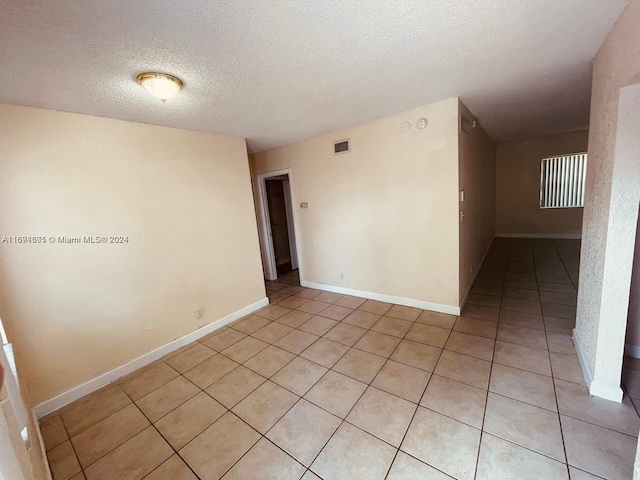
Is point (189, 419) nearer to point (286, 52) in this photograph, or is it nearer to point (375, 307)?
point (375, 307)

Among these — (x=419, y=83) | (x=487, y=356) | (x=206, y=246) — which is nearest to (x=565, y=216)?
(x=487, y=356)

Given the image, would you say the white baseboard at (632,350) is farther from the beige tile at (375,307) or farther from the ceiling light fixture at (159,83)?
the ceiling light fixture at (159,83)

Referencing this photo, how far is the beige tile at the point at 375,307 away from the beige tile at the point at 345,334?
457 mm

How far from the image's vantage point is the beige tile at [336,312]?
3252 millimetres

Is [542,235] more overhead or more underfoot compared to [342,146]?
more underfoot

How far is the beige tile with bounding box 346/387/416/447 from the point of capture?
1.63 meters

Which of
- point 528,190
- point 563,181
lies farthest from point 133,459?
point 563,181

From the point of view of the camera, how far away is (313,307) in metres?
3.61

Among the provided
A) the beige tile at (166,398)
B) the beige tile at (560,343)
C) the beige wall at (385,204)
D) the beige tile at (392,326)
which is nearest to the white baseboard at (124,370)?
the beige tile at (166,398)

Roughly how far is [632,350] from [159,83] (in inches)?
161

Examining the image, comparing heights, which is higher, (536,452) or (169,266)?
(169,266)

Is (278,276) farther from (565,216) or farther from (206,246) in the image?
(565,216)

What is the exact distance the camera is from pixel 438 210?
288 centimetres

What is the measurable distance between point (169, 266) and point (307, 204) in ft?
6.81
